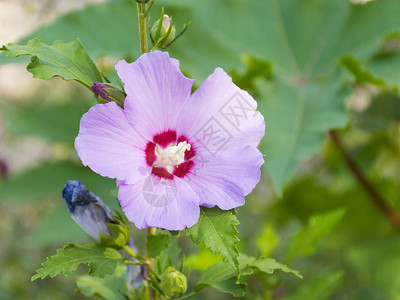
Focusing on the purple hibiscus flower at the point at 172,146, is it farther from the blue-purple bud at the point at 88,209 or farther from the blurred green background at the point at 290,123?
the blurred green background at the point at 290,123

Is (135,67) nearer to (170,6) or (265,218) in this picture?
(170,6)

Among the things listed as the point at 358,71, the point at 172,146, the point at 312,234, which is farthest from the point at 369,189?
the point at 172,146

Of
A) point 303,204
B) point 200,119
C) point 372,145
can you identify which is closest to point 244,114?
point 200,119

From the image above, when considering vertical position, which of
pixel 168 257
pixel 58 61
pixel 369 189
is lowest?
pixel 369 189

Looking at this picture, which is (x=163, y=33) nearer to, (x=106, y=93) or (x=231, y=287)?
(x=106, y=93)

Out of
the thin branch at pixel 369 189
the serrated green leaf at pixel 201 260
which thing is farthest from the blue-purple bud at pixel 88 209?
the thin branch at pixel 369 189

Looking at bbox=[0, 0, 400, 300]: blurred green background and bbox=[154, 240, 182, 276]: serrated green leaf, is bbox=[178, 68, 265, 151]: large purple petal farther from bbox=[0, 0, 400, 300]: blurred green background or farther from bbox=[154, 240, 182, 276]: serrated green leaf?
bbox=[0, 0, 400, 300]: blurred green background

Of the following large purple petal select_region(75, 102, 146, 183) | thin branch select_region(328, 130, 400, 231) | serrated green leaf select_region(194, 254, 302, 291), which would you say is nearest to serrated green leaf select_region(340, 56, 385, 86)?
thin branch select_region(328, 130, 400, 231)
